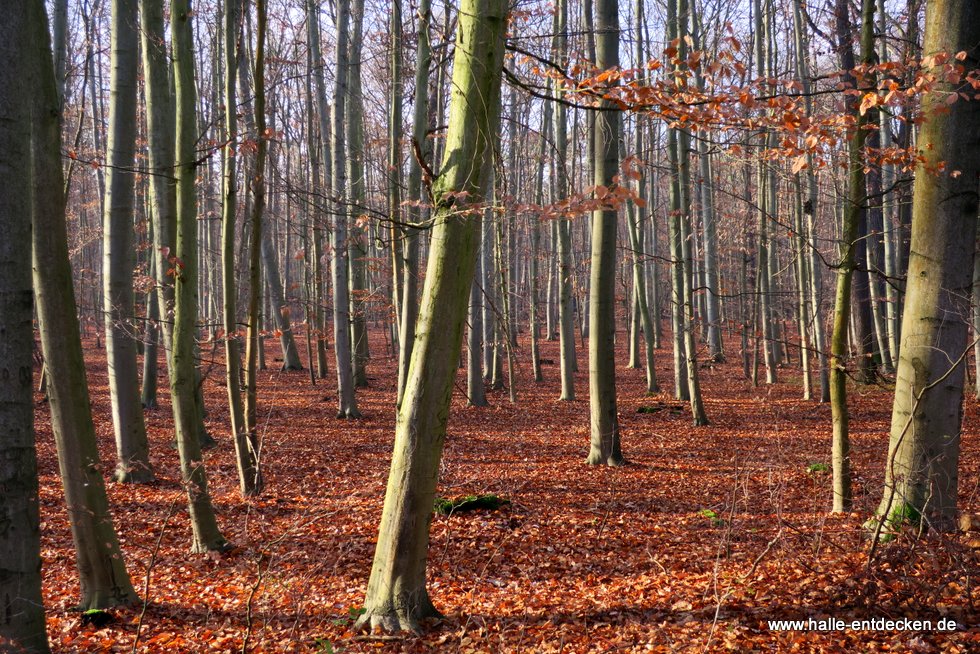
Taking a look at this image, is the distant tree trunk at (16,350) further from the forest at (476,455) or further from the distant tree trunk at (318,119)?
the distant tree trunk at (318,119)

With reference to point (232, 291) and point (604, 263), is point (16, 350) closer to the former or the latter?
point (232, 291)

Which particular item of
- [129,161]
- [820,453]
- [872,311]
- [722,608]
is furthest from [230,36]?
[872,311]

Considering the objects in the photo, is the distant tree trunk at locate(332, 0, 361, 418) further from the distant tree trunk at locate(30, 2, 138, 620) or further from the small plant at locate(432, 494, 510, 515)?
the distant tree trunk at locate(30, 2, 138, 620)

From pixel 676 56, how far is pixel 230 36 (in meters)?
5.09

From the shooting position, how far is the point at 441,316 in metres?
4.05

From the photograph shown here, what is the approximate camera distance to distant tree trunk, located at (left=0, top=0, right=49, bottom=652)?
275cm

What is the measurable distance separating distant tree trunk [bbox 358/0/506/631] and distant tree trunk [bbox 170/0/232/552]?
226 cm

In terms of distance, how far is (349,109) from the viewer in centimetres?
1529

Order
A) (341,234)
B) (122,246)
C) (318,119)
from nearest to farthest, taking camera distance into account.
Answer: (122,246) → (341,234) → (318,119)

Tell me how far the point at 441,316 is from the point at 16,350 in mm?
2063

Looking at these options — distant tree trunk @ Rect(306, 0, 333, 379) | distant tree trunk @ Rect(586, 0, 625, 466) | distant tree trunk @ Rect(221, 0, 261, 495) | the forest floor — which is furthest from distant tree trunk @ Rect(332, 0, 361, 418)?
distant tree trunk @ Rect(586, 0, 625, 466)

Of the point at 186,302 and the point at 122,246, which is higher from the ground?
the point at 122,246

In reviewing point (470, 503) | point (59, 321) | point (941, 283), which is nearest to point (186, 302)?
point (59, 321)

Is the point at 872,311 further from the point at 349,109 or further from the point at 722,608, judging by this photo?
the point at 722,608
